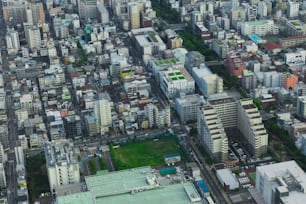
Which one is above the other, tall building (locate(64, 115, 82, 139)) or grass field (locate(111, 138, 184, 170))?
tall building (locate(64, 115, 82, 139))

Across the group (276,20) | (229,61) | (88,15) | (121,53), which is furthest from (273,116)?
(88,15)

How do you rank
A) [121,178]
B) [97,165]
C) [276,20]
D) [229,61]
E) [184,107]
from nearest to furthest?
[121,178], [97,165], [184,107], [229,61], [276,20]

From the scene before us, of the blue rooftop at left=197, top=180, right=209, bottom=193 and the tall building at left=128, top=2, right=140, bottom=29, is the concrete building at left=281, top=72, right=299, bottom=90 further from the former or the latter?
the tall building at left=128, top=2, right=140, bottom=29

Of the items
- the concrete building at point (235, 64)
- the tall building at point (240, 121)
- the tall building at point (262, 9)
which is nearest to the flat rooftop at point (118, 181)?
the tall building at point (240, 121)

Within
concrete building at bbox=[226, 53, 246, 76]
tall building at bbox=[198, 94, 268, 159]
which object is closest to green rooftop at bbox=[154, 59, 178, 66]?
concrete building at bbox=[226, 53, 246, 76]

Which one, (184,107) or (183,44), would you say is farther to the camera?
(183,44)

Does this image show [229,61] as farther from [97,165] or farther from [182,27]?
[97,165]
